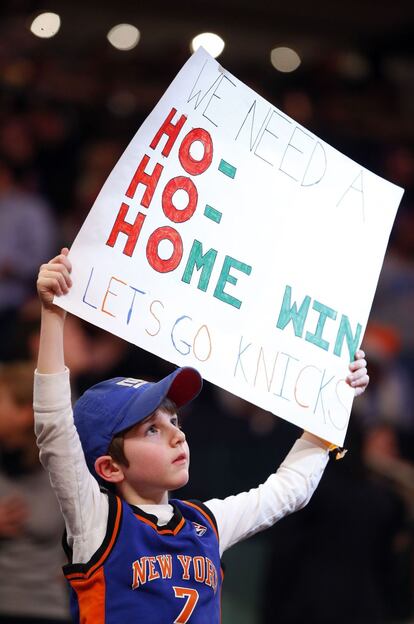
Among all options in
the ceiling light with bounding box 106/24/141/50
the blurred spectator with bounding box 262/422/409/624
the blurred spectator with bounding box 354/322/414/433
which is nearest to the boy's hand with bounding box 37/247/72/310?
the blurred spectator with bounding box 262/422/409/624

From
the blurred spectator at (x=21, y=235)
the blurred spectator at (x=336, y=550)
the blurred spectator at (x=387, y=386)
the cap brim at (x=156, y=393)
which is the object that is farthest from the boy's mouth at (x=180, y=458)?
the blurred spectator at (x=387, y=386)

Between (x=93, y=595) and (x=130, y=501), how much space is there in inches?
9.2

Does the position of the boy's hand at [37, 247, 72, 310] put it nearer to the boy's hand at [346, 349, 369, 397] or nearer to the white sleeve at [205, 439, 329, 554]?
the white sleeve at [205, 439, 329, 554]

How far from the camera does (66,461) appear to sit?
2236 millimetres

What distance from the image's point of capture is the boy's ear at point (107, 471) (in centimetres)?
241

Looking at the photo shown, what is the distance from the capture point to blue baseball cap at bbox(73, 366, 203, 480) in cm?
239

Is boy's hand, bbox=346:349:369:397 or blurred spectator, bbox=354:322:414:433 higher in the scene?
blurred spectator, bbox=354:322:414:433

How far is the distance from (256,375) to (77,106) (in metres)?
4.50

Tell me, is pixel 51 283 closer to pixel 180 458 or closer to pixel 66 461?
pixel 66 461

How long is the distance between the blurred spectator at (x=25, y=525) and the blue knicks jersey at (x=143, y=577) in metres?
1.34

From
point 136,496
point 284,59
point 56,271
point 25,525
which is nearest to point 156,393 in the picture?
point 136,496

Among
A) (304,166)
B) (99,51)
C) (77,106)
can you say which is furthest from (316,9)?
(304,166)

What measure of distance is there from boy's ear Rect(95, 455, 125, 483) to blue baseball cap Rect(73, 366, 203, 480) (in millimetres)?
12

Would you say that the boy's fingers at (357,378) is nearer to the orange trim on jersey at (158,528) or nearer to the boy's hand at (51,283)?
the orange trim on jersey at (158,528)
